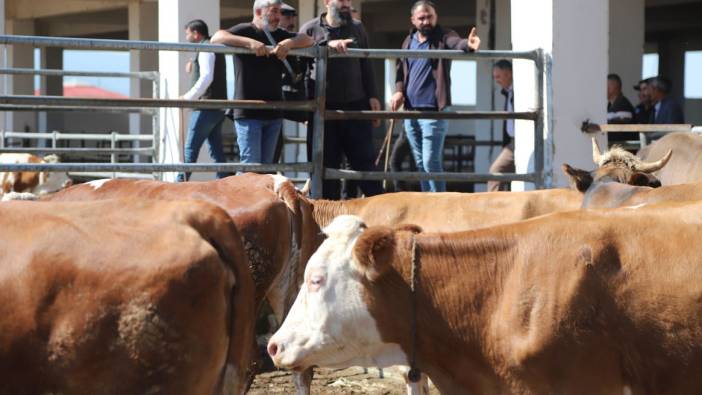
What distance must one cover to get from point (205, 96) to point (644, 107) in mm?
6112

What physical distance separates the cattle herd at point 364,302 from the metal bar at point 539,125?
3.85 m

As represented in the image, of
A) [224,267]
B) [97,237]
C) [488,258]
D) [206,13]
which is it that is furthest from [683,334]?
[206,13]

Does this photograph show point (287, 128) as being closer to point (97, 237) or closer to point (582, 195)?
point (582, 195)

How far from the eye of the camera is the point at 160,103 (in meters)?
7.43

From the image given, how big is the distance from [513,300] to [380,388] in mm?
3258

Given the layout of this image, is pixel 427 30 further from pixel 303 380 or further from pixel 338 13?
pixel 303 380

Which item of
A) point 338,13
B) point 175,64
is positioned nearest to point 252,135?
point 338,13

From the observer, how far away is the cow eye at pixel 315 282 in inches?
173

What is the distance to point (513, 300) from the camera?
172 inches

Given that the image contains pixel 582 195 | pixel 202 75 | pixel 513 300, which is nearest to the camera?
pixel 513 300

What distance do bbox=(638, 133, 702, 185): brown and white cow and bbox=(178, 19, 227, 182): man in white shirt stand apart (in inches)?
140

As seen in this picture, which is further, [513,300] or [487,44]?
[487,44]

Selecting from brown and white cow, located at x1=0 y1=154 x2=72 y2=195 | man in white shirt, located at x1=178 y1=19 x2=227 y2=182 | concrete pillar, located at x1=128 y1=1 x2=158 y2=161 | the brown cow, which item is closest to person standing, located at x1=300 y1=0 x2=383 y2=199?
man in white shirt, located at x1=178 y1=19 x2=227 y2=182

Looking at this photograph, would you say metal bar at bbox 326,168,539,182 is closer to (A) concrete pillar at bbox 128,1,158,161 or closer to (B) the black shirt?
(B) the black shirt
